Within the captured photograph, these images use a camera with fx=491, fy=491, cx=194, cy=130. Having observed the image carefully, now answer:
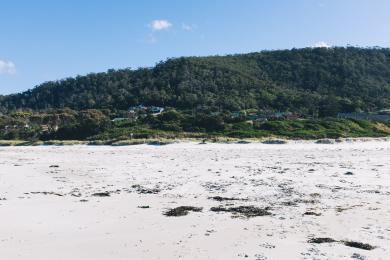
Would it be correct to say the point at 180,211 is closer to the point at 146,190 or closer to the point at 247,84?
A: the point at 146,190

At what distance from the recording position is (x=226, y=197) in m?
19.2

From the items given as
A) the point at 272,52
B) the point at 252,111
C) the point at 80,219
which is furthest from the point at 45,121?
the point at 272,52

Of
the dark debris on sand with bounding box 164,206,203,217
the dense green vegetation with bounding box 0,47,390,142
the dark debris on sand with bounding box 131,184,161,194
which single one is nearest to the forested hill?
the dense green vegetation with bounding box 0,47,390,142

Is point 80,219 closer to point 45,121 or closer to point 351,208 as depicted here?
point 351,208

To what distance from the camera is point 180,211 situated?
16203 mm

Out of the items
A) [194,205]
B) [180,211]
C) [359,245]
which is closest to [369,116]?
[194,205]

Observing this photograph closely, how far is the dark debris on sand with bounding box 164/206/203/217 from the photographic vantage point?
15766 mm

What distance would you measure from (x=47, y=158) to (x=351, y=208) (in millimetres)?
28276

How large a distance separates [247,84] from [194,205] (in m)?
97.2

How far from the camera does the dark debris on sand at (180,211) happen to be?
1577cm

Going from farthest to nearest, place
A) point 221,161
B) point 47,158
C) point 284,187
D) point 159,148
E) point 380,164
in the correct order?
point 159,148, point 47,158, point 221,161, point 380,164, point 284,187

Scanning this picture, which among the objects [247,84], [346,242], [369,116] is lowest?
[346,242]

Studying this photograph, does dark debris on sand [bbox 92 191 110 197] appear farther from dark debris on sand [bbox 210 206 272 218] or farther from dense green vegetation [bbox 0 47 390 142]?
dense green vegetation [bbox 0 47 390 142]

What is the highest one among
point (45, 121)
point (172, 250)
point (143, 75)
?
point (143, 75)
